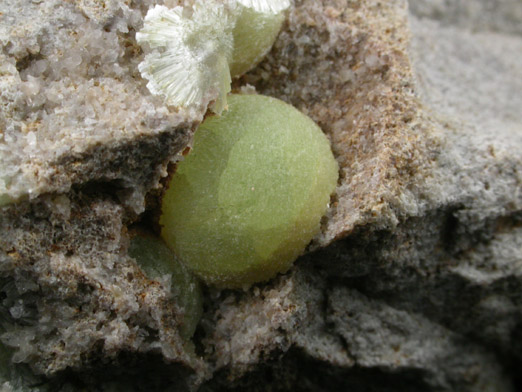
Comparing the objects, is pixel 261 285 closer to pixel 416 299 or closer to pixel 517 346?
pixel 416 299

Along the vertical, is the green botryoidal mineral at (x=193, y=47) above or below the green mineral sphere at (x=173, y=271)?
above

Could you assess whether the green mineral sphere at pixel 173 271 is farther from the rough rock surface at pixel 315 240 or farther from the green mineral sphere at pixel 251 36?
the green mineral sphere at pixel 251 36

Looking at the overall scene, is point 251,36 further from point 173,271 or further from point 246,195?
point 173,271

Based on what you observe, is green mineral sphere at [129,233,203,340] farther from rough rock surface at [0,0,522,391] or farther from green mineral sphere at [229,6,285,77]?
green mineral sphere at [229,6,285,77]

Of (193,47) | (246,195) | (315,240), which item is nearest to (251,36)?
(193,47)

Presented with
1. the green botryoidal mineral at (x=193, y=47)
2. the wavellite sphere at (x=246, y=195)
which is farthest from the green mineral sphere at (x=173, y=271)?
the green botryoidal mineral at (x=193, y=47)

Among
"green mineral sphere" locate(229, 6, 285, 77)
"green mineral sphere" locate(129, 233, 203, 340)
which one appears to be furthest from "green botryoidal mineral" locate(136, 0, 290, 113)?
"green mineral sphere" locate(129, 233, 203, 340)

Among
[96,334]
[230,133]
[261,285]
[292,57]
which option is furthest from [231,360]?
[292,57]
